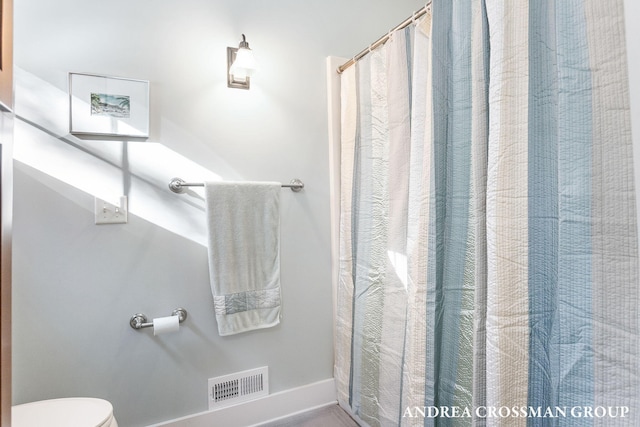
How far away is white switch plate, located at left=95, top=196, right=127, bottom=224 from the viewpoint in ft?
4.50

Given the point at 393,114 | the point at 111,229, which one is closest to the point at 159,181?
the point at 111,229

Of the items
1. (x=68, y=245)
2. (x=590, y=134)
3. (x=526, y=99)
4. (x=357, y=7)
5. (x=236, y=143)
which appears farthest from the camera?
(x=357, y=7)

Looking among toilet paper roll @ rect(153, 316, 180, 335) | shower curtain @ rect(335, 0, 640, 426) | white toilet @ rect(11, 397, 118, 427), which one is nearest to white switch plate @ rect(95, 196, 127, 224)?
toilet paper roll @ rect(153, 316, 180, 335)

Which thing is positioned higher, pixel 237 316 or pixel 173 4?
pixel 173 4

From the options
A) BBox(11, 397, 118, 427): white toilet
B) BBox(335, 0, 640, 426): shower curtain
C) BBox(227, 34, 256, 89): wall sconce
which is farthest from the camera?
BBox(227, 34, 256, 89): wall sconce

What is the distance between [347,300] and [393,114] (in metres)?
0.93

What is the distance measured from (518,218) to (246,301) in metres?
1.20

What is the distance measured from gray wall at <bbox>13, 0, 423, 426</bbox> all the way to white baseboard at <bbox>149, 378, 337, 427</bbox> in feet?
0.16

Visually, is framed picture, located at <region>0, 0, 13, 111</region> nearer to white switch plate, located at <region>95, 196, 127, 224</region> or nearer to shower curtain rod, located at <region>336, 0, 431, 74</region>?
white switch plate, located at <region>95, 196, 127, 224</region>

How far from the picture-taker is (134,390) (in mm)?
1433

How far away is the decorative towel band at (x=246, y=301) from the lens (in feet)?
4.99

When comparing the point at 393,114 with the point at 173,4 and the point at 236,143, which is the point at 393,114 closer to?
the point at 236,143

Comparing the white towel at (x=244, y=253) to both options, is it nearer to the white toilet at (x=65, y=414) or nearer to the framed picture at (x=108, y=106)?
the framed picture at (x=108, y=106)

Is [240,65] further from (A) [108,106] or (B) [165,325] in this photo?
(B) [165,325]
